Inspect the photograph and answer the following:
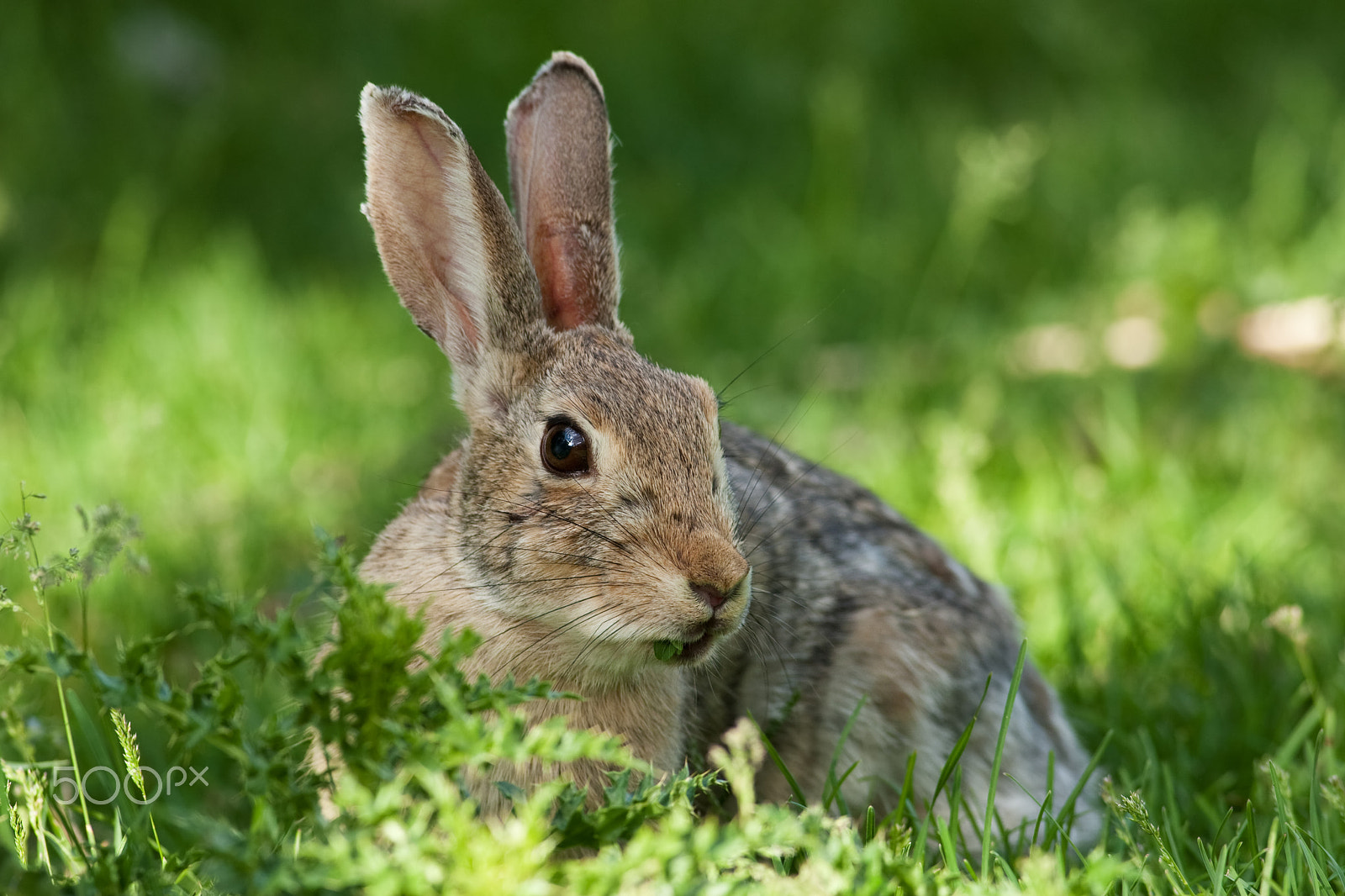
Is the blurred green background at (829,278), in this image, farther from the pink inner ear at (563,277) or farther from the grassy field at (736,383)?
the pink inner ear at (563,277)

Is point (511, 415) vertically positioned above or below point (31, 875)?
above

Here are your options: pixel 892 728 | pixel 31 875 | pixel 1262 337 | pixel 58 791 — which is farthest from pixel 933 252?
pixel 31 875

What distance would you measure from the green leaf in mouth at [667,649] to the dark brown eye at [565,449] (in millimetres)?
405

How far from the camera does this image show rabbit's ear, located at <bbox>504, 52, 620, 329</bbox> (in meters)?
3.32

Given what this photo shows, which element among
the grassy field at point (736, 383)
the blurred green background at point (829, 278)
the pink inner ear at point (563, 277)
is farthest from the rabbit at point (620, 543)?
the blurred green background at point (829, 278)

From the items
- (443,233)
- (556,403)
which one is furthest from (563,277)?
(556,403)

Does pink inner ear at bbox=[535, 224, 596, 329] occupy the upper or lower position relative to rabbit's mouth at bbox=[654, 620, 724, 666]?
upper

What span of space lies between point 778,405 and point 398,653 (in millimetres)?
3464

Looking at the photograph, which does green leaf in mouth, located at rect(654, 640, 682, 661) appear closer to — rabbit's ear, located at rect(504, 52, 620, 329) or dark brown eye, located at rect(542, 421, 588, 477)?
dark brown eye, located at rect(542, 421, 588, 477)

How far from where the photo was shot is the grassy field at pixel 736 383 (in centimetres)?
199

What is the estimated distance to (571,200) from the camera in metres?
3.35

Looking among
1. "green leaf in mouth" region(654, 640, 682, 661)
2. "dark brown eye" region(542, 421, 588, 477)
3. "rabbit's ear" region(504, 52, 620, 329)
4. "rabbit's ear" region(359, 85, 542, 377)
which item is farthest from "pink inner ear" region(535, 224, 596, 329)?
"green leaf in mouth" region(654, 640, 682, 661)

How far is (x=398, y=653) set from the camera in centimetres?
198

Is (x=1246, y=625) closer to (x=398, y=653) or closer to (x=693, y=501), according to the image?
(x=693, y=501)
